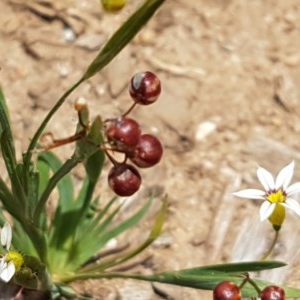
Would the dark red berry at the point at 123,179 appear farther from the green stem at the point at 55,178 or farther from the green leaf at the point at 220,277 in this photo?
the green leaf at the point at 220,277

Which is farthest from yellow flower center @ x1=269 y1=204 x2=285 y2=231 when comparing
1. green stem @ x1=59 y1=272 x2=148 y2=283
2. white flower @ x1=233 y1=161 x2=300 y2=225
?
green stem @ x1=59 y1=272 x2=148 y2=283

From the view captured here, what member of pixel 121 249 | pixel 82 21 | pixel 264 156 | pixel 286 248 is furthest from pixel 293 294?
pixel 82 21

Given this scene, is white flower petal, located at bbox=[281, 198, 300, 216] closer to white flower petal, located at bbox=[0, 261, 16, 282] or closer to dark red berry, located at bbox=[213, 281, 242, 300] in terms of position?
dark red berry, located at bbox=[213, 281, 242, 300]

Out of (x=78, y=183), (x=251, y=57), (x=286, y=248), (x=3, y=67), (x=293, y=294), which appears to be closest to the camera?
(x=293, y=294)

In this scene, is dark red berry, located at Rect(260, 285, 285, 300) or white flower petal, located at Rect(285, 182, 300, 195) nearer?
dark red berry, located at Rect(260, 285, 285, 300)

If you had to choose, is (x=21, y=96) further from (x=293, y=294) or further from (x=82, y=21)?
(x=293, y=294)

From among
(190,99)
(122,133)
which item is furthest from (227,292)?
(190,99)

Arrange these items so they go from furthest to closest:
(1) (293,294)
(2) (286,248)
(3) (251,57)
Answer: (3) (251,57)
(2) (286,248)
(1) (293,294)

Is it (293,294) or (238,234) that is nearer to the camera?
(293,294)
